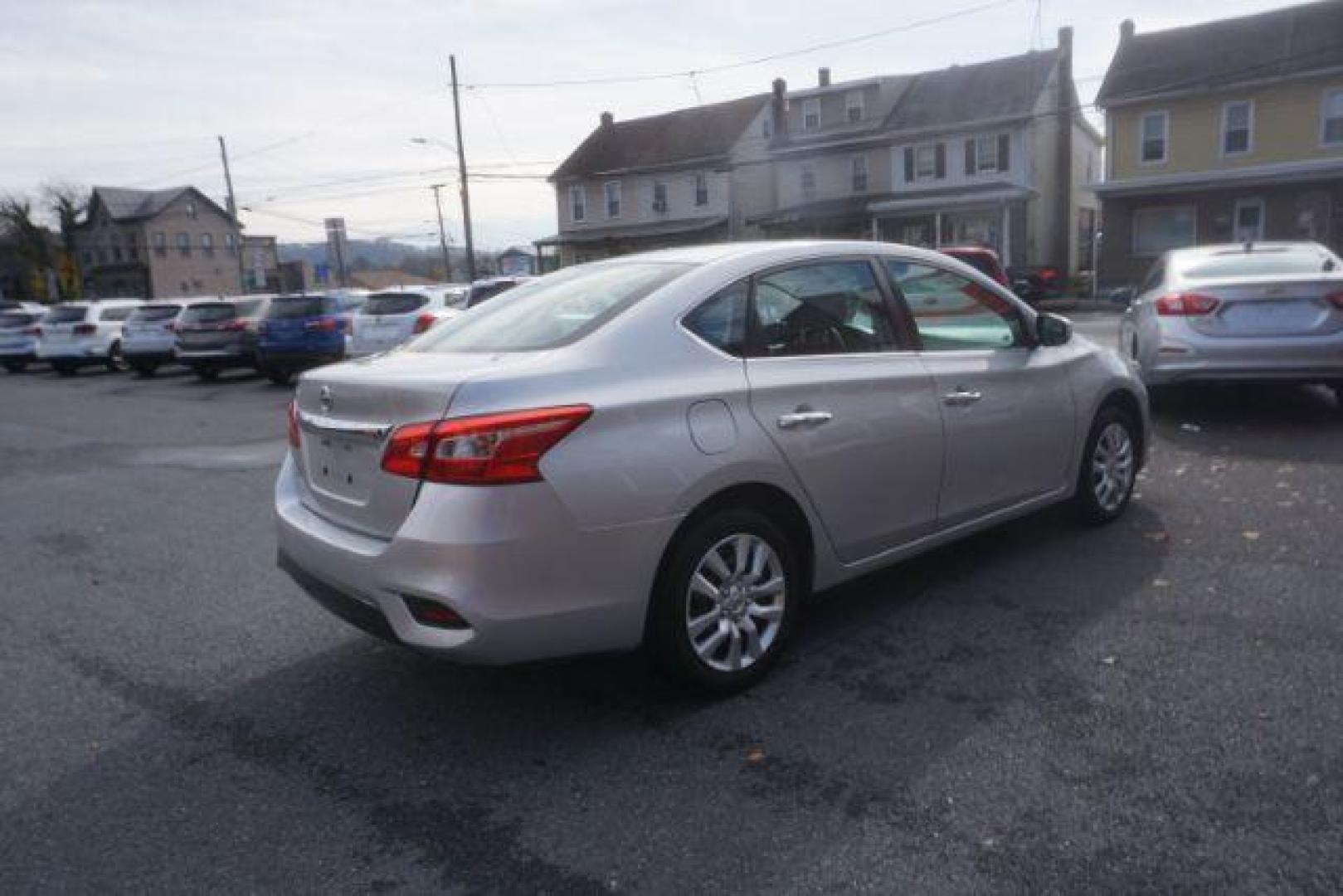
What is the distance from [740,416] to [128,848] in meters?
2.28

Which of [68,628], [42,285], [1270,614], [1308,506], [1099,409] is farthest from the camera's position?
[42,285]

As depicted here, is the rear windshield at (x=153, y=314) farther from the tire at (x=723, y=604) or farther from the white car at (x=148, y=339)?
the tire at (x=723, y=604)

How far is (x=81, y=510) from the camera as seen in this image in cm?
738

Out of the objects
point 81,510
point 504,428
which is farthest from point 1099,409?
point 81,510

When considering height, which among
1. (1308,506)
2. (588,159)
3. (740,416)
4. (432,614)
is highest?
(588,159)

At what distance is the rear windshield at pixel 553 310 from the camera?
3.64 m

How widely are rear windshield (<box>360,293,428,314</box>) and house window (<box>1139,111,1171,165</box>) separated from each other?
23.7 m

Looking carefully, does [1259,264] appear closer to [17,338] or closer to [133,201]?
[17,338]

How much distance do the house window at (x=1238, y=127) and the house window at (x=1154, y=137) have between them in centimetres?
148

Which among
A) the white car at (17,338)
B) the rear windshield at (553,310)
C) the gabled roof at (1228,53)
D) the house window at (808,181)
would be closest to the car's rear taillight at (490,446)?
the rear windshield at (553,310)

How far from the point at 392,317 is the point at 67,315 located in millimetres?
10831

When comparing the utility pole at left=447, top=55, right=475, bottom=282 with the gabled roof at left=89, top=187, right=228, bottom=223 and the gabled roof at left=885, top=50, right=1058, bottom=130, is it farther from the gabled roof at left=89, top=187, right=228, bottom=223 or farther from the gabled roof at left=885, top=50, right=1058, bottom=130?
the gabled roof at left=89, top=187, right=228, bottom=223

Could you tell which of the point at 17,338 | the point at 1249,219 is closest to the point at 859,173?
the point at 1249,219

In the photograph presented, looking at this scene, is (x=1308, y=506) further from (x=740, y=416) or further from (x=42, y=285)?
(x=42, y=285)
